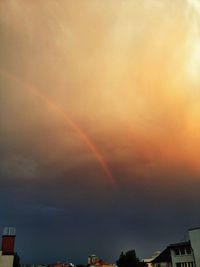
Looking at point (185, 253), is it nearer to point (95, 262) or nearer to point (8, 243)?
point (8, 243)

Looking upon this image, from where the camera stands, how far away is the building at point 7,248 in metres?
38.6

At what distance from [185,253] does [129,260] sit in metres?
29.9

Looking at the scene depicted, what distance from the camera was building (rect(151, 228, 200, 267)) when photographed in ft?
185

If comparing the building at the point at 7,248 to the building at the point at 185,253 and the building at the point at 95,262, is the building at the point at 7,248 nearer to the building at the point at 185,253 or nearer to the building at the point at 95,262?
the building at the point at 185,253

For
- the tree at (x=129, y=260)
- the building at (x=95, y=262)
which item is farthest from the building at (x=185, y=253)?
the building at (x=95, y=262)

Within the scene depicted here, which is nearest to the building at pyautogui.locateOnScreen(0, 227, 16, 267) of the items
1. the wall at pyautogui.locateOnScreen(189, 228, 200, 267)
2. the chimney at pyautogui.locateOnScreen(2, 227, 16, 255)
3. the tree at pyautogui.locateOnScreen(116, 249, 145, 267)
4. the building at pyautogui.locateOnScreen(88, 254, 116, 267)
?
the chimney at pyautogui.locateOnScreen(2, 227, 16, 255)

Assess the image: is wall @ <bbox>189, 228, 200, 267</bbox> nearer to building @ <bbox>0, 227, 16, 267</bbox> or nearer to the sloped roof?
the sloped roof

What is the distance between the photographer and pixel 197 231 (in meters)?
57.2

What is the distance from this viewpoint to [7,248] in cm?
3966

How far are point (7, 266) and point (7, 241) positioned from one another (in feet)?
9.85

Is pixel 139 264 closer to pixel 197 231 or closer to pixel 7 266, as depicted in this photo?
pixel 197 231

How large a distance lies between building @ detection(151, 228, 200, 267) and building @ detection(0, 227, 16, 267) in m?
33.7

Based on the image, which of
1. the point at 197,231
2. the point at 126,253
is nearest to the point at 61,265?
the point at 126,253

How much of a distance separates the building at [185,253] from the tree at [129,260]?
19.2 m
